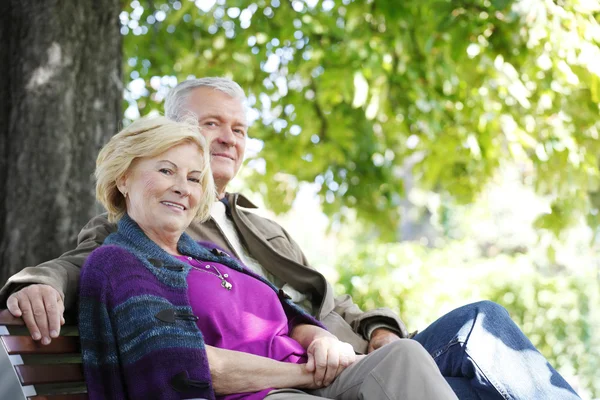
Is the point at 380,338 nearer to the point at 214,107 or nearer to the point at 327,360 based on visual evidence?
the point at 327,360

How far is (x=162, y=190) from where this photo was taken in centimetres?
243

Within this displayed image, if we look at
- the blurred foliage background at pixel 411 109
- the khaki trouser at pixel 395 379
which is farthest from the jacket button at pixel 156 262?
the blurred foliage background at pixel 411 109

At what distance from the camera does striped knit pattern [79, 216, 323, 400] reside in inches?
82.2

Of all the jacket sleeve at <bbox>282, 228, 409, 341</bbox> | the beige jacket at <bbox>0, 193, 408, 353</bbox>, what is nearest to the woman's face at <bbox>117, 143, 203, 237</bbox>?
the beige jacket at <bbox>0, 193, 408, 353</bbox>

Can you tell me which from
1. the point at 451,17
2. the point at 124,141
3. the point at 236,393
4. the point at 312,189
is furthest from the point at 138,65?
the point at 236,393

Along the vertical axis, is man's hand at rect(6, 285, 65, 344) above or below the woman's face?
below

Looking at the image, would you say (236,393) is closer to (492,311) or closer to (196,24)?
(492,311)

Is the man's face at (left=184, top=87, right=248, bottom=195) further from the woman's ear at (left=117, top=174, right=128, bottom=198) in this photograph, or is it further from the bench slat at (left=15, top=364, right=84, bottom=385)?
the bench slat at (left=15, top=364, right=84, bottom=385)

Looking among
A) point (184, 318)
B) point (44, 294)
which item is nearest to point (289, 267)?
point (184, 318)

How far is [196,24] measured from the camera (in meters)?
7.16

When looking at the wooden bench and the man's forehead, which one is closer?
the wooden bench

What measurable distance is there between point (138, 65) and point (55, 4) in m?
3.28

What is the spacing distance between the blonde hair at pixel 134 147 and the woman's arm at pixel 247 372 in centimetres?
62

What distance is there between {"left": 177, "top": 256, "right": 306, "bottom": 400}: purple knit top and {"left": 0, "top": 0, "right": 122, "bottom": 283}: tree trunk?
144 centimetres
